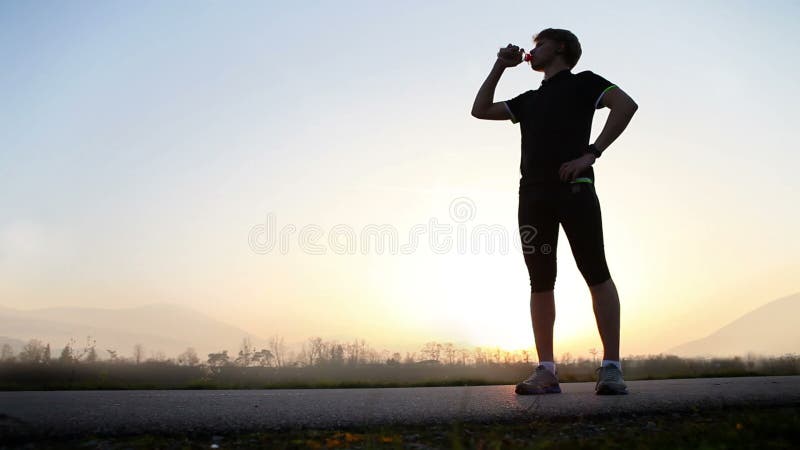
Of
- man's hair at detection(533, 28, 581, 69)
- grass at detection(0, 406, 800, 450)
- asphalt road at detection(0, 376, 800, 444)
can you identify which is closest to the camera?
grass at detection(0, 406, 800, 450)

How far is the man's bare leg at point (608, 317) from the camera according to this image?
15.8 feet

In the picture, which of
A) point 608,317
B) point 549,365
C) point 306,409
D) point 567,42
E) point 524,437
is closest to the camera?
point 524,437

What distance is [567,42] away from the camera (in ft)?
17.6

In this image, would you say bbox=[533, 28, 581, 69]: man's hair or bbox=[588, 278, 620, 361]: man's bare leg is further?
bbox=[533, 28, 581, 69]: man's hair

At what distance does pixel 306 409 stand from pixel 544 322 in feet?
6.94

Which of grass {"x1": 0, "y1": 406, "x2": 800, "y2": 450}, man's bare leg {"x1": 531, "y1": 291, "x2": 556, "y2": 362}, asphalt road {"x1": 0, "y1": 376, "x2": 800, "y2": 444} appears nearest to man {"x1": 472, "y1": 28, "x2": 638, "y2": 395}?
man's bare leg {"x1": 531, "y1": 291, "x2": 556, "y2": 362}

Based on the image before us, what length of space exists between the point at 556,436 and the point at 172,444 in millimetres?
1806

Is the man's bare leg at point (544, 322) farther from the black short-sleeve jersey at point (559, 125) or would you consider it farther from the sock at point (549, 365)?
the black short-sleeve jersey at point (559, 125)

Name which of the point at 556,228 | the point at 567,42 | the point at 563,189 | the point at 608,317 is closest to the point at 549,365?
the point at 608,317

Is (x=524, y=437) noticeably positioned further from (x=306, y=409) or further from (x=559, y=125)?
(x=559, y=125)

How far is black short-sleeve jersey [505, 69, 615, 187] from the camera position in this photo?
4.95 meters

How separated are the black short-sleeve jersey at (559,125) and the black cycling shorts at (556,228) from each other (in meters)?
0.13

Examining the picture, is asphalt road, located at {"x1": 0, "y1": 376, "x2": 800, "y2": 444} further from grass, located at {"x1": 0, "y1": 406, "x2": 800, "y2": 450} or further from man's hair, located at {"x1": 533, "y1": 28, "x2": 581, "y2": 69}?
man's hair, located at {"x1": 533, "y1": 28, "x2": 581, "y2": 69}

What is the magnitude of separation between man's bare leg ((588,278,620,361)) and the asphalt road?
14.2 inches
